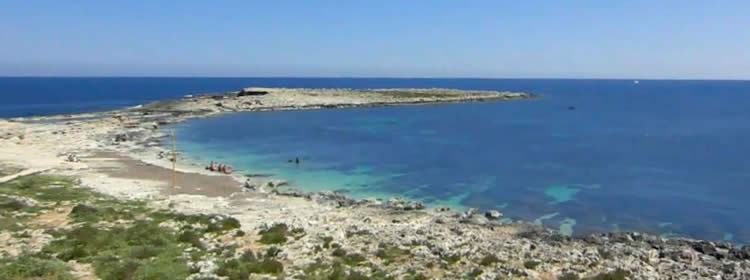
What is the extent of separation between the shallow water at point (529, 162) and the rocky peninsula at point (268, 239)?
4.87 metres

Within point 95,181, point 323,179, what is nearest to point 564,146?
point 323,179

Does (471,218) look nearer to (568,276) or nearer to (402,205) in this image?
(402,205)

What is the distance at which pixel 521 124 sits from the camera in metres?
91.7

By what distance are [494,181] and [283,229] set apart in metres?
23.1

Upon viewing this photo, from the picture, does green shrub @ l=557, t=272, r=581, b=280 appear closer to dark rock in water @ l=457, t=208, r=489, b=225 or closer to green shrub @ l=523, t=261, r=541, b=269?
green shrub @ l=523, t=261, r=541, b=269

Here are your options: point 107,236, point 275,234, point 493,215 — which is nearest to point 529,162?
point 493,215

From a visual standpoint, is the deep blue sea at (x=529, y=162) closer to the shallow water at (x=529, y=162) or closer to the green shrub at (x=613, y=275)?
the shallow water at (x=529, y=162)

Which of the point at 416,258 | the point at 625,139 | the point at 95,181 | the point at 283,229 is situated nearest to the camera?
the point at 416,258

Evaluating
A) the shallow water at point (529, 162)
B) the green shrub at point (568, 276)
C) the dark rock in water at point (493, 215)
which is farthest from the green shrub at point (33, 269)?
the shallow water at point (529, 162)

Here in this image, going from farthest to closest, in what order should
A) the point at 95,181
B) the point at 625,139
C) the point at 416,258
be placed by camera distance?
the point at 625,139
the point at 95,181
the point at 416,258

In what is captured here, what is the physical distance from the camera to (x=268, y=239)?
73.0 feet

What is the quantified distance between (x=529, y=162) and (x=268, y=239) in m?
35.6

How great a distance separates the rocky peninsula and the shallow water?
4.87m

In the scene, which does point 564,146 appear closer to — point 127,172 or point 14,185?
point 127,172
